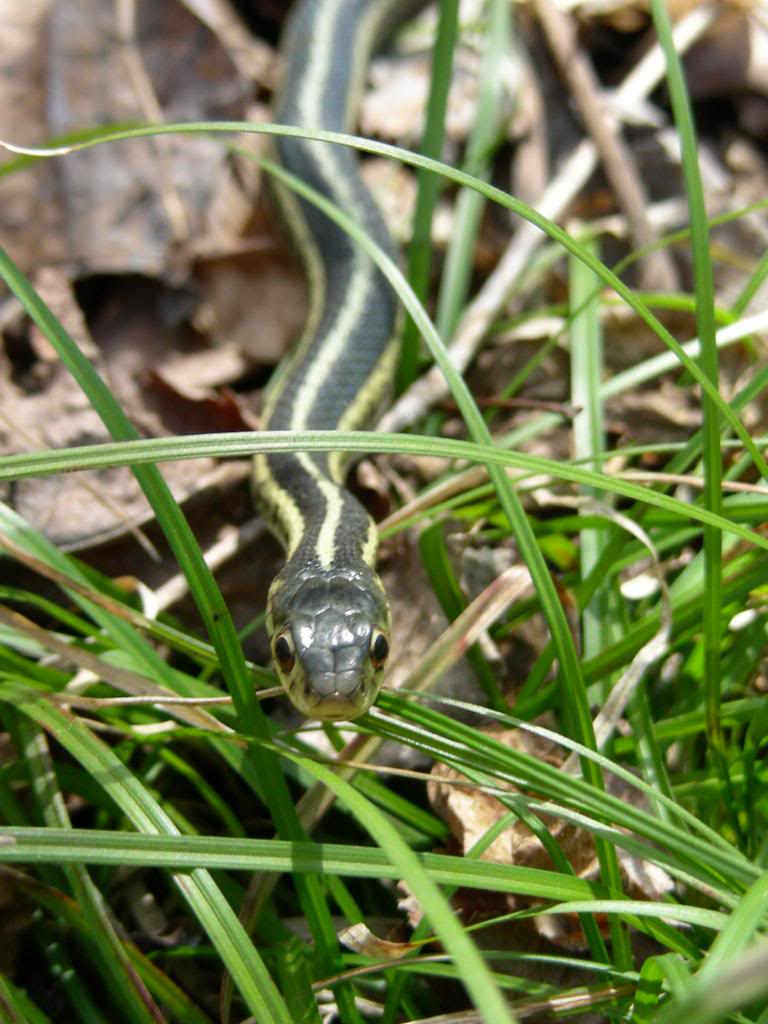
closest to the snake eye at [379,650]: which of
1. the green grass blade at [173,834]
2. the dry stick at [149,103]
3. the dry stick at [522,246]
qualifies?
the green grass blade at [173,834]

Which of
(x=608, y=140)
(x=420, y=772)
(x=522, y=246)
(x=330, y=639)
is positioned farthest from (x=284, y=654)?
(x=608, y=140)

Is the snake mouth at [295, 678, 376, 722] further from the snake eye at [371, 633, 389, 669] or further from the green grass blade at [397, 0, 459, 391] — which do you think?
the green grass blade at [397, 0, 459, 391]

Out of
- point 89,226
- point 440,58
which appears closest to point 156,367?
point 89,226

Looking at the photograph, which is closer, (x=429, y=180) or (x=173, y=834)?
(x=173, y=834)

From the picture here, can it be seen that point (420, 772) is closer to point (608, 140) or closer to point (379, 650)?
point (379, 650)

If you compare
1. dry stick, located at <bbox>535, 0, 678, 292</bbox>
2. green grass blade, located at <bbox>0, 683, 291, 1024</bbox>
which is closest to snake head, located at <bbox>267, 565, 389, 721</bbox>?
green grass blade, located at <bbox>0, 683, 291, 1024</bbox>

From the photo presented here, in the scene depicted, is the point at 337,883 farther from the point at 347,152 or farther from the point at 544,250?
the point at 347,152
